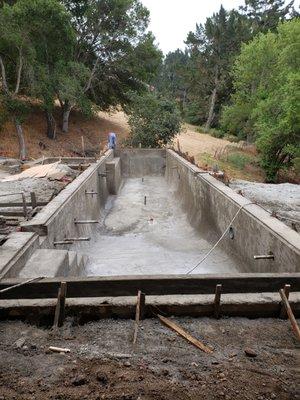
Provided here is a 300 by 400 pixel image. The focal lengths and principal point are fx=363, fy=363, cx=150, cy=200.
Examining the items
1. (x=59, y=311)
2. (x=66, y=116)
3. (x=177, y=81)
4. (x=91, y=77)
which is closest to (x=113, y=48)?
(x=91, y=77)

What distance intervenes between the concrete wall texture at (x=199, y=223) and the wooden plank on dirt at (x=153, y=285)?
528 millimetres

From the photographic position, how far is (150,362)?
11.8ft

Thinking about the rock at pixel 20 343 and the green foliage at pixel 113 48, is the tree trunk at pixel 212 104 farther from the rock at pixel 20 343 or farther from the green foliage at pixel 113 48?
the rock at pixel 20 343

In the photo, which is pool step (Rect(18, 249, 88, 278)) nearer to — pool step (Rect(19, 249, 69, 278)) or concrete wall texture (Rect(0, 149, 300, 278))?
pool step (Rect(19, 249, 69, 278))

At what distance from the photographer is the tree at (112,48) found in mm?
29594

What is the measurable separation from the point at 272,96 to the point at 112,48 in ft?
47.2

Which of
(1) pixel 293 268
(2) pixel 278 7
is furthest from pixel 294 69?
(2) pixel 278 7

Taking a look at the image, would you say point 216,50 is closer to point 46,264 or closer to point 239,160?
point 239,160

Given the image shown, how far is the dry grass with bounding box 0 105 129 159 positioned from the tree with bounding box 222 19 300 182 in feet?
39.4

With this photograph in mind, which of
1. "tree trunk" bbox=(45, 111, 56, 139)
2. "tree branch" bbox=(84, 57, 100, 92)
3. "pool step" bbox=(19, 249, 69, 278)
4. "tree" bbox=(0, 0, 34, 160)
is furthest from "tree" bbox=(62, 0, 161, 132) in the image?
"pool step" bbox=(19, 249, 69, 278)

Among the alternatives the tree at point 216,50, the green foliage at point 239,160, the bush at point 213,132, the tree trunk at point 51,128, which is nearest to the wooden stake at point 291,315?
the green foliage at point 239,160

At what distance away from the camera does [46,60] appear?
25.2 meters

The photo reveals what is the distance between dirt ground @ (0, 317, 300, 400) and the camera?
126 inches

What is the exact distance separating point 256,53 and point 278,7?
2556 centimetres
